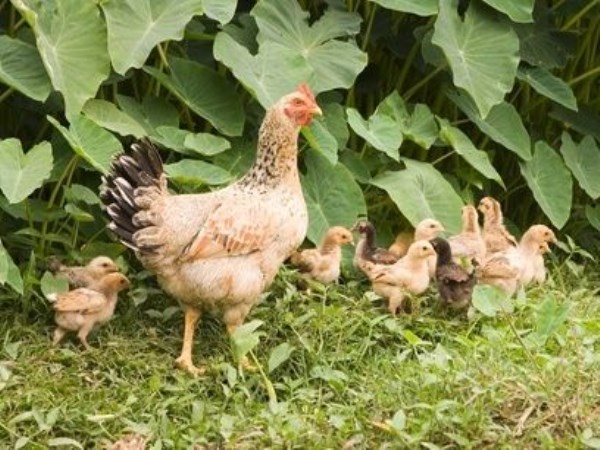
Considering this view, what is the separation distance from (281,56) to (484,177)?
1.39 meters

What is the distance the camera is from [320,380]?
5.06 metres

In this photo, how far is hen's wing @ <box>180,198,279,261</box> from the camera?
16.8 ft

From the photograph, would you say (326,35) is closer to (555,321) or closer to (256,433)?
(555,321)

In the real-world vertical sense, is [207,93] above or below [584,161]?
above

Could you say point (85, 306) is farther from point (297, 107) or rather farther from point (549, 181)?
point (549, 181)

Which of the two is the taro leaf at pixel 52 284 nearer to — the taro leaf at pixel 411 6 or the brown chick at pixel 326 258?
the brown chick at pixel 326 258

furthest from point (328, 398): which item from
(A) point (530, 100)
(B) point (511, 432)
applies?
(A) point (530, 100)

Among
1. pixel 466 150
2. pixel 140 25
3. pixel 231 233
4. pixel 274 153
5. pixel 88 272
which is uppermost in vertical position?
pixel 140 25

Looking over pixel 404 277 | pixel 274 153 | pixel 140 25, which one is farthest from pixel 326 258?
pixel 140 25

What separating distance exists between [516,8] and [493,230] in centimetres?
100

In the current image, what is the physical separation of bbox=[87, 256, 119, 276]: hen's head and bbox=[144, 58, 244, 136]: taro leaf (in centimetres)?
80

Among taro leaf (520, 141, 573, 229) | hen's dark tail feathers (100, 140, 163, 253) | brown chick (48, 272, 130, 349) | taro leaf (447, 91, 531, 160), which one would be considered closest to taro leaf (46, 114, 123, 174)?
hen's dark tail feathers (100, 140, 163, 253)

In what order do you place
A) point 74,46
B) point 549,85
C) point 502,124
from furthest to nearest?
point 549,85 → point 502,124 → point 74,46

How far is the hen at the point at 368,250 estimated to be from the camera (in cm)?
591
